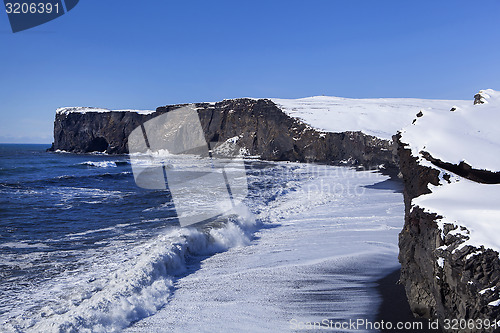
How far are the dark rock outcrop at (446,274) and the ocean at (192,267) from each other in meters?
0.73

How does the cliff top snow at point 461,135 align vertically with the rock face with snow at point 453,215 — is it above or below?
Result: above

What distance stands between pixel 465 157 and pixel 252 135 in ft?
138

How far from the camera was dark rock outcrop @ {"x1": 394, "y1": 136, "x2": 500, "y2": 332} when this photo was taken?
3244mm

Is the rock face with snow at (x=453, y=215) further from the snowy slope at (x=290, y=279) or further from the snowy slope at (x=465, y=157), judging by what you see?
the snowy slope at (x=290, y=279)

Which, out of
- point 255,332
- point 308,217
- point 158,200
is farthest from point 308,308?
point 158,200

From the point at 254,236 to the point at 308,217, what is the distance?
2324 millimetres

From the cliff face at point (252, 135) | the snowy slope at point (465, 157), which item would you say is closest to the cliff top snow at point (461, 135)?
the snowy slope at point (465, 157)

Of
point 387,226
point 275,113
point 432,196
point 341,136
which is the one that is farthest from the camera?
point 275,113

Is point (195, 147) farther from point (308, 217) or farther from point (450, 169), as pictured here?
point (450, 169)

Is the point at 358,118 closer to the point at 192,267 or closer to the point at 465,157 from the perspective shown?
the point at 192,267

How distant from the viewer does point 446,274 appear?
3.64 metres

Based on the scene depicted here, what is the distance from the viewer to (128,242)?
27.3 feet

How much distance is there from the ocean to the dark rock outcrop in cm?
73

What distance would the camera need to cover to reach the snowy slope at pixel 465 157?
12.0ft
